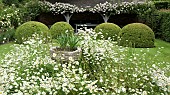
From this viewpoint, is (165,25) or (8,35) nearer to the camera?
(8,35)

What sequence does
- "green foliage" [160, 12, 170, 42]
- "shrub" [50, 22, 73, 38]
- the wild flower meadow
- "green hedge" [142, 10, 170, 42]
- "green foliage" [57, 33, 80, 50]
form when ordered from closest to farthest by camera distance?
the wild flower meadow < "green foliage" [57, 33, 80, 50] < "shrub" [50, 22, 73, 38] < "green foliage" [160, 12, 170, 42] < "green hedge" [142, 10, 170, 42]

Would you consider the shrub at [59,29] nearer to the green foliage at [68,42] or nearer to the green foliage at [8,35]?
the green foliage at [8,35]

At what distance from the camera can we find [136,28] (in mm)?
11141

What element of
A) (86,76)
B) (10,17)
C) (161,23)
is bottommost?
(86,76)

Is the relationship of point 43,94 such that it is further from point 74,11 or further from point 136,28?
point 74,11

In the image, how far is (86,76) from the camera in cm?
452

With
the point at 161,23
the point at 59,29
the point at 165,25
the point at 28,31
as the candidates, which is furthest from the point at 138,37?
the point at 28,31

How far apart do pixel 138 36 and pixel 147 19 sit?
494 centimetres

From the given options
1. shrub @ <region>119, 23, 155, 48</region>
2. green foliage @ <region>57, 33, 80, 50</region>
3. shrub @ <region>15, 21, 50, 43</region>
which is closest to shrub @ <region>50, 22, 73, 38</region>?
shrub @ <region>15, 21, 50, 43</region>

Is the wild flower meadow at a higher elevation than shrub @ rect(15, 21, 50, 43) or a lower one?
lower

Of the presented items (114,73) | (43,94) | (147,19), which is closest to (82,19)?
(147,19)

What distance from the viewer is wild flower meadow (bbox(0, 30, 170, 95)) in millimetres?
3686

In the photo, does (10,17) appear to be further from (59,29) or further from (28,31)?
(59,29)

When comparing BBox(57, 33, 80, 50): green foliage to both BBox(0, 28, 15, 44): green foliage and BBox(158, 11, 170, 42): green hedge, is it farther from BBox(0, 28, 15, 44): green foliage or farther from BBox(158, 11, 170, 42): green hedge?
BBox(158, 11, 170, 42): green hedge
